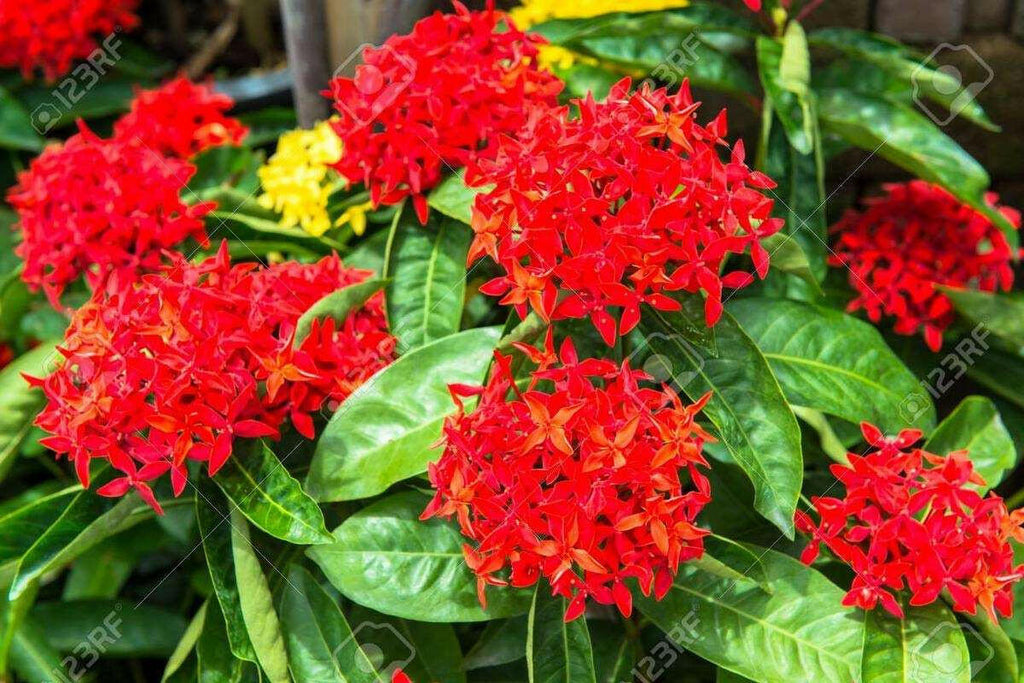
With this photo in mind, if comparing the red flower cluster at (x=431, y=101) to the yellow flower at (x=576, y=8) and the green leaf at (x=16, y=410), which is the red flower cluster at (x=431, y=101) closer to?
the yellow flower at (x=576, y=8)

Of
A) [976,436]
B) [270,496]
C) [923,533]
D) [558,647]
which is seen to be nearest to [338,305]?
[270,496]

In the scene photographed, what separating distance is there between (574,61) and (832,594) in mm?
1056

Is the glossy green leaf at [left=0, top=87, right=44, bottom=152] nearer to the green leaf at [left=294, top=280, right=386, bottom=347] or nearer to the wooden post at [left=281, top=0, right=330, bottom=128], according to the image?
the wooden post at [left=281, top=0, right=330, bottom=128]

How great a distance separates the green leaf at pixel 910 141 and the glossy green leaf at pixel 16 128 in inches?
72.4

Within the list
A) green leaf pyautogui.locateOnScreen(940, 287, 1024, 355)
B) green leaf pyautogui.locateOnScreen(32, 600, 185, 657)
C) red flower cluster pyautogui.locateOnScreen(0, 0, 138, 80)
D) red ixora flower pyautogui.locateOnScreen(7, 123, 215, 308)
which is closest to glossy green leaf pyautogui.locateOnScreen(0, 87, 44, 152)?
red flower cluster pyautogui.locateOnScreen(0, 0, 138, 80)

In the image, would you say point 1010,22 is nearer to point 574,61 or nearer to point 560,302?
point 574,61

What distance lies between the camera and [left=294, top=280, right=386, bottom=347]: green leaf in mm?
1355

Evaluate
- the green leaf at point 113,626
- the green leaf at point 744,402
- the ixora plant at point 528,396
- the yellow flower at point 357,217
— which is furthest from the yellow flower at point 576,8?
the green leaf at point 113,626

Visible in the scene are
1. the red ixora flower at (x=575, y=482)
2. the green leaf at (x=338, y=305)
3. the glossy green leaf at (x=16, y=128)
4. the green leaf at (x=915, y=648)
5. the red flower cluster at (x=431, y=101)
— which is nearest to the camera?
the red ixora flower at (x=575, y=482)

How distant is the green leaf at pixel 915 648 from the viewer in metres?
1.23

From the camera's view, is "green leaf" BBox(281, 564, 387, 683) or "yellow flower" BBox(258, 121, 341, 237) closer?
"green leaf" BBox(281, 564, 387, 683)

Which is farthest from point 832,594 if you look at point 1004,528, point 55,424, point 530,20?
point 530,20

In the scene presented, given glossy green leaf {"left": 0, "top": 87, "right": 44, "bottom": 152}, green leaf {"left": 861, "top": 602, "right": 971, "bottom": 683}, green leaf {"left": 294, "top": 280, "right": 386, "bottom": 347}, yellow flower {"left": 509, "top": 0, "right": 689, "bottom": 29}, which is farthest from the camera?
glossy green leaf {"left": 0, "top": 87, "right": 44, "bottom": 152}

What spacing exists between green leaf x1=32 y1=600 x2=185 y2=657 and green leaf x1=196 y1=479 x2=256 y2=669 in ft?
1.38
